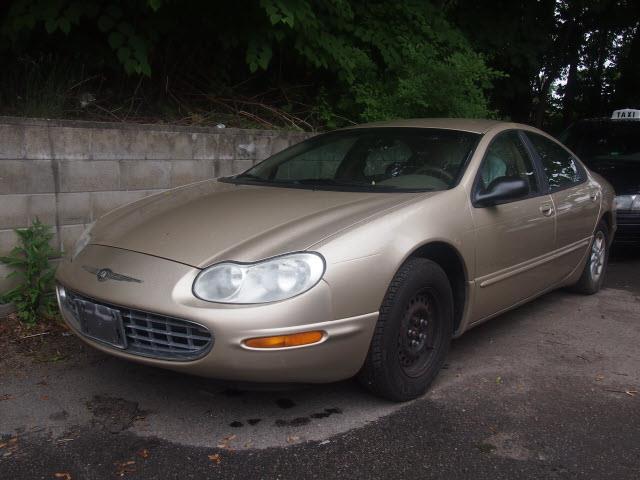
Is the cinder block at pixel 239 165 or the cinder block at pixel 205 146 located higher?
the cinder block at pixel 205 146

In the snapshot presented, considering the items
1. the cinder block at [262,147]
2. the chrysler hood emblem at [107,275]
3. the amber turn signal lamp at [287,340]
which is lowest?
the amber turn signal lamp at [287,340]

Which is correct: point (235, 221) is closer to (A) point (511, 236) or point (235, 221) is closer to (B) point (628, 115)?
(A) point (511, 236)

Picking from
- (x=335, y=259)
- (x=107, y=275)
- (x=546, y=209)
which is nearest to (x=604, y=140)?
(x=546, y=209)

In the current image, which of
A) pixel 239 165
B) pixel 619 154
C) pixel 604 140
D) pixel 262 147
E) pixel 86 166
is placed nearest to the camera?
pixel 86 166

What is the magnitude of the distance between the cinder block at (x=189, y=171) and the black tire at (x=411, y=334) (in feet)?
8.69

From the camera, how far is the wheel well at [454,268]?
3479mm

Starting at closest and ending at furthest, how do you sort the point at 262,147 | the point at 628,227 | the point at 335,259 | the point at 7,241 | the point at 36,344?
the point at 335,259, the point at 36,344, the point at 7,241, the point at 262,147, the point at 628,227

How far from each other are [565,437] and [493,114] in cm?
522

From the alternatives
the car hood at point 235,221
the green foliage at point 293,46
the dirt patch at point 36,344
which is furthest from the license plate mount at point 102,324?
the green foliage at point 293,46

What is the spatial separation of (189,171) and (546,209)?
108 inches

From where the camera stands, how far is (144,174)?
16.8 feet

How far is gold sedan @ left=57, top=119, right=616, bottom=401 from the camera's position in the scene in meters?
2.84

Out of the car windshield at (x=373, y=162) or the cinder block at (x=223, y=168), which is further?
the cinder block at (x=223, y=168)

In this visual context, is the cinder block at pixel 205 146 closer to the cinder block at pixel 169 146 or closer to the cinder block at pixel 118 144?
the cinder block at pixel 169 146
